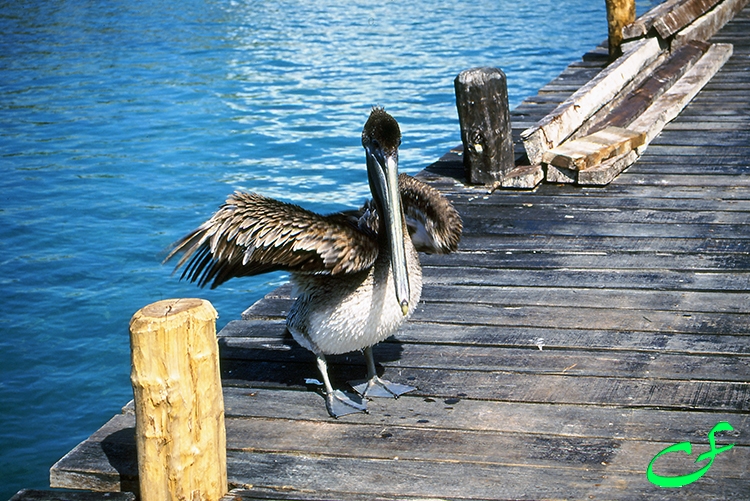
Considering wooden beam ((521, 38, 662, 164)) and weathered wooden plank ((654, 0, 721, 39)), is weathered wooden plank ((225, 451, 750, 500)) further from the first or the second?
weathered wooden plank ((654, 0, 721, 39))

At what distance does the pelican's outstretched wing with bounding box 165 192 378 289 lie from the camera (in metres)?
3.57

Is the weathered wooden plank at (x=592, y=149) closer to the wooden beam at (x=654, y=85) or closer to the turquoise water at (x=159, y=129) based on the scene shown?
the wooden beam at (x=654, y=85)

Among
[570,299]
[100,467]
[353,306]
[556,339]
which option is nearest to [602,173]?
[570,299]

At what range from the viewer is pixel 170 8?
20.9 metres

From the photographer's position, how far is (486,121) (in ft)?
21.4

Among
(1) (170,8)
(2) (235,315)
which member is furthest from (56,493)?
(1) (170,8)

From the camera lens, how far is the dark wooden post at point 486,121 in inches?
254

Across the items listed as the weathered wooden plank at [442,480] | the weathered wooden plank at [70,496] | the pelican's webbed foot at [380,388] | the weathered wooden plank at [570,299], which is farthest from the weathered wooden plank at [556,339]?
the weathered wooden plank at [70,496]

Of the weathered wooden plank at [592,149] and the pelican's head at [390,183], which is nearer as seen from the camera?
the pelican's head at [390,183]

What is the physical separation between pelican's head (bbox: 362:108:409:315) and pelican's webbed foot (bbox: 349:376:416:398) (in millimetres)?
535

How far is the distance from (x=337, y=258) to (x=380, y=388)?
65cm

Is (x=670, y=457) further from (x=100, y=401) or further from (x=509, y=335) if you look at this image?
(x=100, y=401)

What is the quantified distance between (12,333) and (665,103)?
230 inches

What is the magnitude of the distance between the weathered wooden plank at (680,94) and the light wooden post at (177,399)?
203 inches
